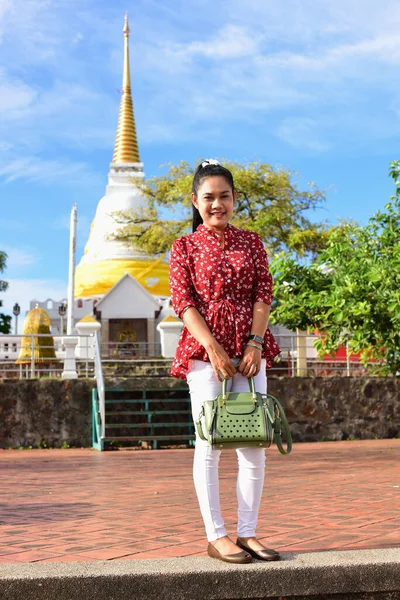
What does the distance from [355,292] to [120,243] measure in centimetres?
2746

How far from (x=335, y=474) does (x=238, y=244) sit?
5753 millimetres

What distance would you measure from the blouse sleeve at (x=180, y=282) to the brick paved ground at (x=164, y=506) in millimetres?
1357

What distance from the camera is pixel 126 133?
135ft

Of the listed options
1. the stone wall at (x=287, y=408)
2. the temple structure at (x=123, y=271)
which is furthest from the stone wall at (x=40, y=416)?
the temple structure at (x=123, y=271)

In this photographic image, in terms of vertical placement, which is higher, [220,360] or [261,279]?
[261,279]

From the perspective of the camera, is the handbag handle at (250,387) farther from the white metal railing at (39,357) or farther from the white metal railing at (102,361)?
the white metal railing at (39,357)

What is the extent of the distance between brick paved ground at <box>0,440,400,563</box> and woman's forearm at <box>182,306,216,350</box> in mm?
1259

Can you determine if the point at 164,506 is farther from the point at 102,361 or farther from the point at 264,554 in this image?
the point at 102,361

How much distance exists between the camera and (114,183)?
3991cm

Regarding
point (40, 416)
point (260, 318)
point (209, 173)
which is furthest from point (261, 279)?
point (40, 416)

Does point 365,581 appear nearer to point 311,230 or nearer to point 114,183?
point 311,230

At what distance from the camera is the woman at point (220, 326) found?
365cm

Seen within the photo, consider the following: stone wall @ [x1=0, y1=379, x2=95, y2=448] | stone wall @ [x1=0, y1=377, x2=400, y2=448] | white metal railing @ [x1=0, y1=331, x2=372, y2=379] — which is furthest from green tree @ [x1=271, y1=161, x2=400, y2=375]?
stone wall @ [x1=0, y1=379, x2=95, y2=448]

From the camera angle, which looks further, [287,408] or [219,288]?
[287,408]
